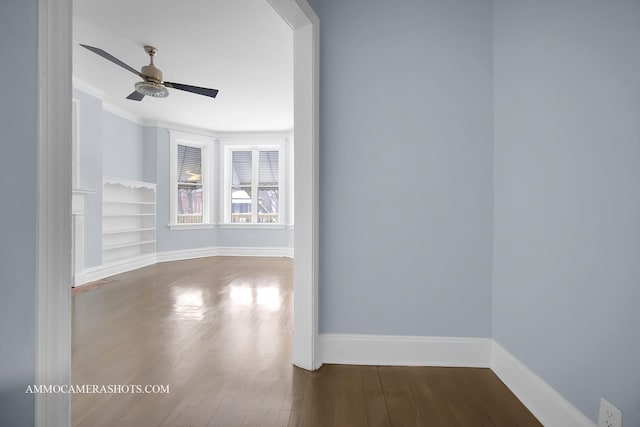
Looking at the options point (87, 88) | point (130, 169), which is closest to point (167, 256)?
point (130, 169)

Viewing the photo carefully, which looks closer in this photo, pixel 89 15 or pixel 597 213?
pixel 597 213

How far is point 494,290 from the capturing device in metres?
2.14

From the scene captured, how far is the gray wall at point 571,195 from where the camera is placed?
3.87ft

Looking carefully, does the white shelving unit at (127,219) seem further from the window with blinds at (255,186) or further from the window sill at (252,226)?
the window with blinds at (255,186)

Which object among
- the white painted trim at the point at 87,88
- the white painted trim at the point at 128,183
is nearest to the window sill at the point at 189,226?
the white painted trim at the point at 128,183

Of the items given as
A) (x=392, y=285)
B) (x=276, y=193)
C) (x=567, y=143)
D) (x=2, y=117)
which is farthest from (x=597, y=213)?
(x=276, y=193)

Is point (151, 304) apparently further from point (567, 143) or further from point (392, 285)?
point (567, 143)

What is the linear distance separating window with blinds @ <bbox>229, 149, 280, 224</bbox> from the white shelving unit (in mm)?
1815

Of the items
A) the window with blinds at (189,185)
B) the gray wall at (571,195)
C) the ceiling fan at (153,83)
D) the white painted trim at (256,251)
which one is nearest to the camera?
the gray wall at (571,195)

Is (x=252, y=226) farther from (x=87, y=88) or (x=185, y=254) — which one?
(x=87, y=88)

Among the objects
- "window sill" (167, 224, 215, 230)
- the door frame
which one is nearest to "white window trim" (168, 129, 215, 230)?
"window sill" (167, 224, 215, 230)

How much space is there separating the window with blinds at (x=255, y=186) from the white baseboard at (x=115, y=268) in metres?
2.07

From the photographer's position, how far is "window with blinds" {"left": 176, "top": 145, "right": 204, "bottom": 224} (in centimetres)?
720

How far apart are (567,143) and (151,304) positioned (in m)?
3.81
